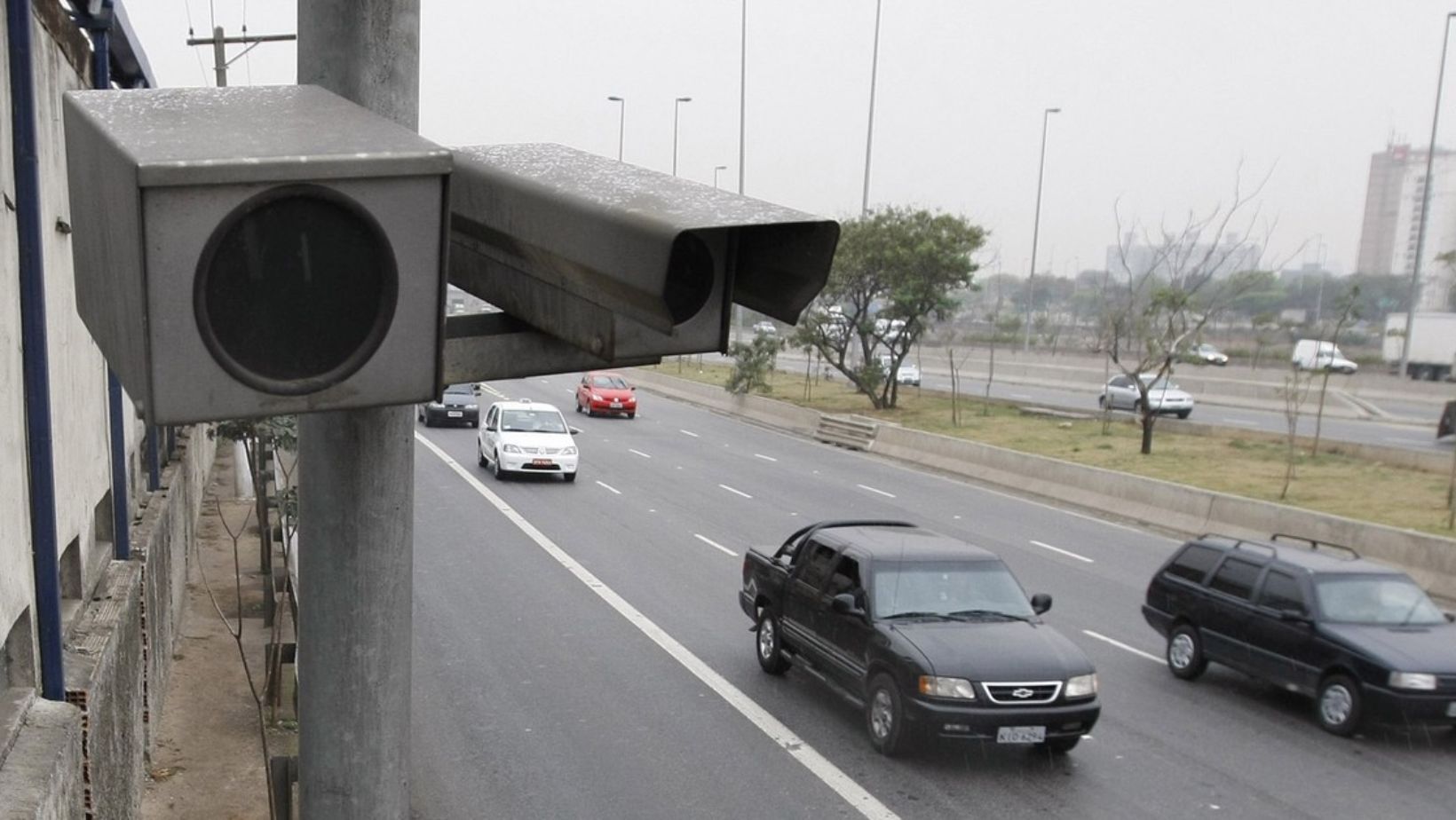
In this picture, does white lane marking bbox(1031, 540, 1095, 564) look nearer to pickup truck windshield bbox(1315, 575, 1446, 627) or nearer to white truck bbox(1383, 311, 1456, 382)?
pickup truck windshield bbox(1315, 575, 1446, 627)

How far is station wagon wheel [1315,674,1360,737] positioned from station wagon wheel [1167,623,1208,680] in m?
1.48

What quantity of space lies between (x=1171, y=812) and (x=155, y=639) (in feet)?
26.9

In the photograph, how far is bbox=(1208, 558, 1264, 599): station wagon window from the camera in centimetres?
1312

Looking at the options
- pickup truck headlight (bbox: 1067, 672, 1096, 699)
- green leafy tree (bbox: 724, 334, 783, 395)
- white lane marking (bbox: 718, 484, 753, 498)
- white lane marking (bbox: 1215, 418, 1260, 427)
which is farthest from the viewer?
green leafy tree (bbox: 724, 334, 783, 395)

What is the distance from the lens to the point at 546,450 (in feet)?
87.7

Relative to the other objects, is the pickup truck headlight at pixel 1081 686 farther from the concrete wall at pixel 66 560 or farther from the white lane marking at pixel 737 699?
the concrete wall at pixel 66 560

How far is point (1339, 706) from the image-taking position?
11781 mm

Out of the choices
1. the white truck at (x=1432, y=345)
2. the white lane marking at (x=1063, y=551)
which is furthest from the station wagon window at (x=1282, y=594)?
the white truck at (x=1432, y=345)

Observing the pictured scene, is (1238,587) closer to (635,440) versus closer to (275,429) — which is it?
(275,429)

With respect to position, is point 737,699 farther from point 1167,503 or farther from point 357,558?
point 1167,503

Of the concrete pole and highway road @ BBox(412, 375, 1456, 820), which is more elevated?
the concrete pole

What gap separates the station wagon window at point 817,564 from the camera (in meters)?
12.2

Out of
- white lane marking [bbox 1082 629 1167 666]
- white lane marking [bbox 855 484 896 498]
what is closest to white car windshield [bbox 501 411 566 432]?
white lane marking [bbox 855 484 896 498]

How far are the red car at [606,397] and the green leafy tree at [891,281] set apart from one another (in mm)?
6044
